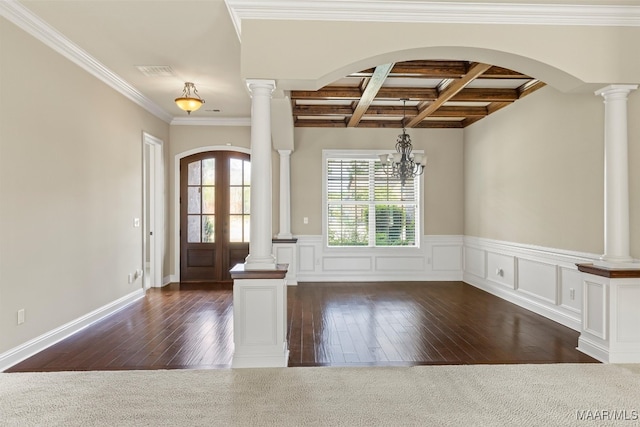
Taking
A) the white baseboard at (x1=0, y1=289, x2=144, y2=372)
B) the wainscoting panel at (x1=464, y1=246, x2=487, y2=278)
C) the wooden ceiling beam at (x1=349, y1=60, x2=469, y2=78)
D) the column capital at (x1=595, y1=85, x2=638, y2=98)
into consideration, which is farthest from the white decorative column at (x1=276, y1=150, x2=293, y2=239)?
the column capital at (x1=595, y1=85, x2=638, y2=98)

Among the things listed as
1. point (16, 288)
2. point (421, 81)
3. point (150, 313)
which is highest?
point (421, 81)

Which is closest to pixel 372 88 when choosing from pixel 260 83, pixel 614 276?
pixel 260 83

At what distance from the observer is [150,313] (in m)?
5.12

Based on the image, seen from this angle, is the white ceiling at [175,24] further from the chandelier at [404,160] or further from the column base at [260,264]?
the chandelier at [404,160]

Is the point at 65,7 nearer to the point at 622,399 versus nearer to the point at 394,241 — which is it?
the point at 622,399

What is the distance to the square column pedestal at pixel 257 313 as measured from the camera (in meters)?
3.34

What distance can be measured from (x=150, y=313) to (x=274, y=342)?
8.21 ft

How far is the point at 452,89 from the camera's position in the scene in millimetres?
4938

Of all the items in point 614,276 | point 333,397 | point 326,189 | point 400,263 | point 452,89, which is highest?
point 452,89

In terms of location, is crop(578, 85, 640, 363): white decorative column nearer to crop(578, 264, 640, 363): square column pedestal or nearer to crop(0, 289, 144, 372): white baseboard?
crop(578, 264, 640, 363): square column pedestal

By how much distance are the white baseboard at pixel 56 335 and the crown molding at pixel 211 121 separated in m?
3.18

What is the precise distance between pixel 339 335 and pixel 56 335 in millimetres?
2816

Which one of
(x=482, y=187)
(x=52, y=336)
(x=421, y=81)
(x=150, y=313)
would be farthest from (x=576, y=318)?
(x=52, y=336)

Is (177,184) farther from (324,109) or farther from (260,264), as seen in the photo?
(260,264)
